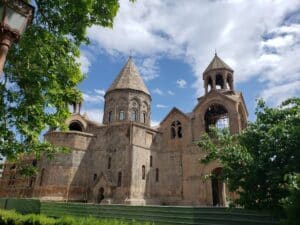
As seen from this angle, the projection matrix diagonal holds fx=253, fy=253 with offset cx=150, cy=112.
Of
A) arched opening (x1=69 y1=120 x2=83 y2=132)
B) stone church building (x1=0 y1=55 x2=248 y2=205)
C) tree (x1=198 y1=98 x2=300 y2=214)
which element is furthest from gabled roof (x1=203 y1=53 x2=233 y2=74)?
tree (x1=198 y1=98 x2=300 y2=214)

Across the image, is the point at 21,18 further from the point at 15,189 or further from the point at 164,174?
the point at 15,189

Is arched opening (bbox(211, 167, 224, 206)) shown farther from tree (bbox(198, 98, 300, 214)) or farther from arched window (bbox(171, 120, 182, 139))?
tree (bbox(198, 98, 300, 214))

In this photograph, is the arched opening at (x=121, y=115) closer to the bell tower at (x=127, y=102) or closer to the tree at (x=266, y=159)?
the bell tower at (x=127, y=102)

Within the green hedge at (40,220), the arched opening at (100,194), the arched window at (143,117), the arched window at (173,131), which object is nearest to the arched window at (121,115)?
the arched window at (143,117)

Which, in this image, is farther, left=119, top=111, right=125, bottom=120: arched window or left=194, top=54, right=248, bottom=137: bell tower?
left=119, top=111, right=125, bottom=120: arched window

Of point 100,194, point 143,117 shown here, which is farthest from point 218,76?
point 100,194

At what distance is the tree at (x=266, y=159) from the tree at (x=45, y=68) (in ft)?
18.4

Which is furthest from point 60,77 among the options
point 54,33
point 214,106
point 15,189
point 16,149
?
point 15,189

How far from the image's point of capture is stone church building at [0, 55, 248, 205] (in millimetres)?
23650

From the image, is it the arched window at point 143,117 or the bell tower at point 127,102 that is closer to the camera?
the bell tower at point 127,102

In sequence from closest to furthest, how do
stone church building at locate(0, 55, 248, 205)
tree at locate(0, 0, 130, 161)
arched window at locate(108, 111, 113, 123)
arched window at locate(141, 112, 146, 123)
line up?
tree at locate(0, 0, 130, 161), stone church building at locate(0, 55, 248, 205), arched window at locate(108, 111, 113, 123), arched window at locate(141, 112, 146, 123)

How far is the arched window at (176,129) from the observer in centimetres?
2683

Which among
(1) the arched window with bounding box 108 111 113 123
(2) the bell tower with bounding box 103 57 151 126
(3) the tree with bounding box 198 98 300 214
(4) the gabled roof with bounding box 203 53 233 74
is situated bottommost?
(3) the tree with bounding box 198 98 300 214

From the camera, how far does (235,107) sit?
23.6 meters
